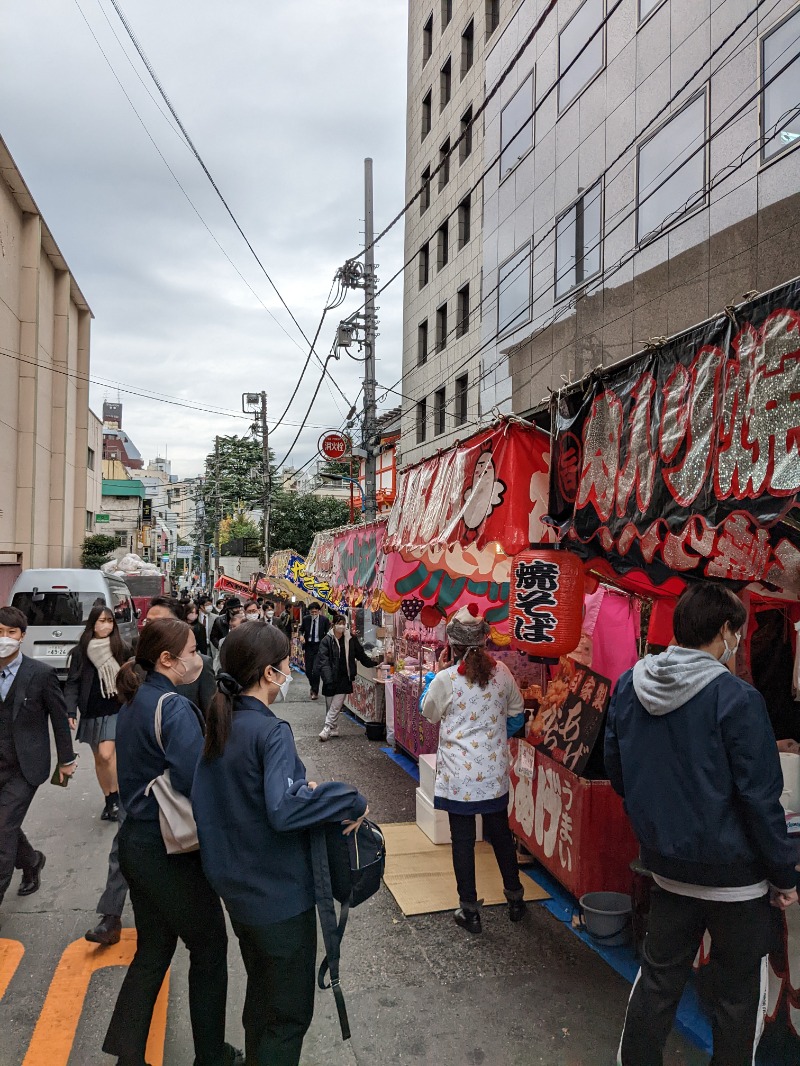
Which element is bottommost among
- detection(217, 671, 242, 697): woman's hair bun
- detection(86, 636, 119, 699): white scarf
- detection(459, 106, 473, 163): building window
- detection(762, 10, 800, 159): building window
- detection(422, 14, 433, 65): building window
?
detection(86, 636, 119, 699): white scarf

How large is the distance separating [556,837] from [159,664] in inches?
121

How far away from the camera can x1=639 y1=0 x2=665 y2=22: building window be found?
1202 cm

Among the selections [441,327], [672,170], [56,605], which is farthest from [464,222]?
[56,605]

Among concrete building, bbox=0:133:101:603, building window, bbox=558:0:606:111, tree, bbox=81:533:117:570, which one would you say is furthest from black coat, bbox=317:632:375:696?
tree, bbox=81:533:117:570

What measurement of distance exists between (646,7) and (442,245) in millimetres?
12699

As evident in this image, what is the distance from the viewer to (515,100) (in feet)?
58.5

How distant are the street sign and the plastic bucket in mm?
18638

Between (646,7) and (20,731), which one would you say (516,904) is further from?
(646,7)

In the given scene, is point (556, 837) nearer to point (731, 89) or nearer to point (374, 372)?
point (731, 89)

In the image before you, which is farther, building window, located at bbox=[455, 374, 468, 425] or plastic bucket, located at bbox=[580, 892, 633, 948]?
building window, located at bbox=[455, 374, 468, 425]

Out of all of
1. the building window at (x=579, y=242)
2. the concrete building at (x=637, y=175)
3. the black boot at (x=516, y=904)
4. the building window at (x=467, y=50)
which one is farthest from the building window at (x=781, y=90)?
the building window at (x=467, y=50)

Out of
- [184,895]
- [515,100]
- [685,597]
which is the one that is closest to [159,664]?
[184,895]

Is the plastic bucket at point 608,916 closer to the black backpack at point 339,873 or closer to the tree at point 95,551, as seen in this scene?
the black backpack at point 339,873

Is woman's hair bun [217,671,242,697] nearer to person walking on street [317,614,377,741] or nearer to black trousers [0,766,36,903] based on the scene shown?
black trousers [0,766,36,903]
